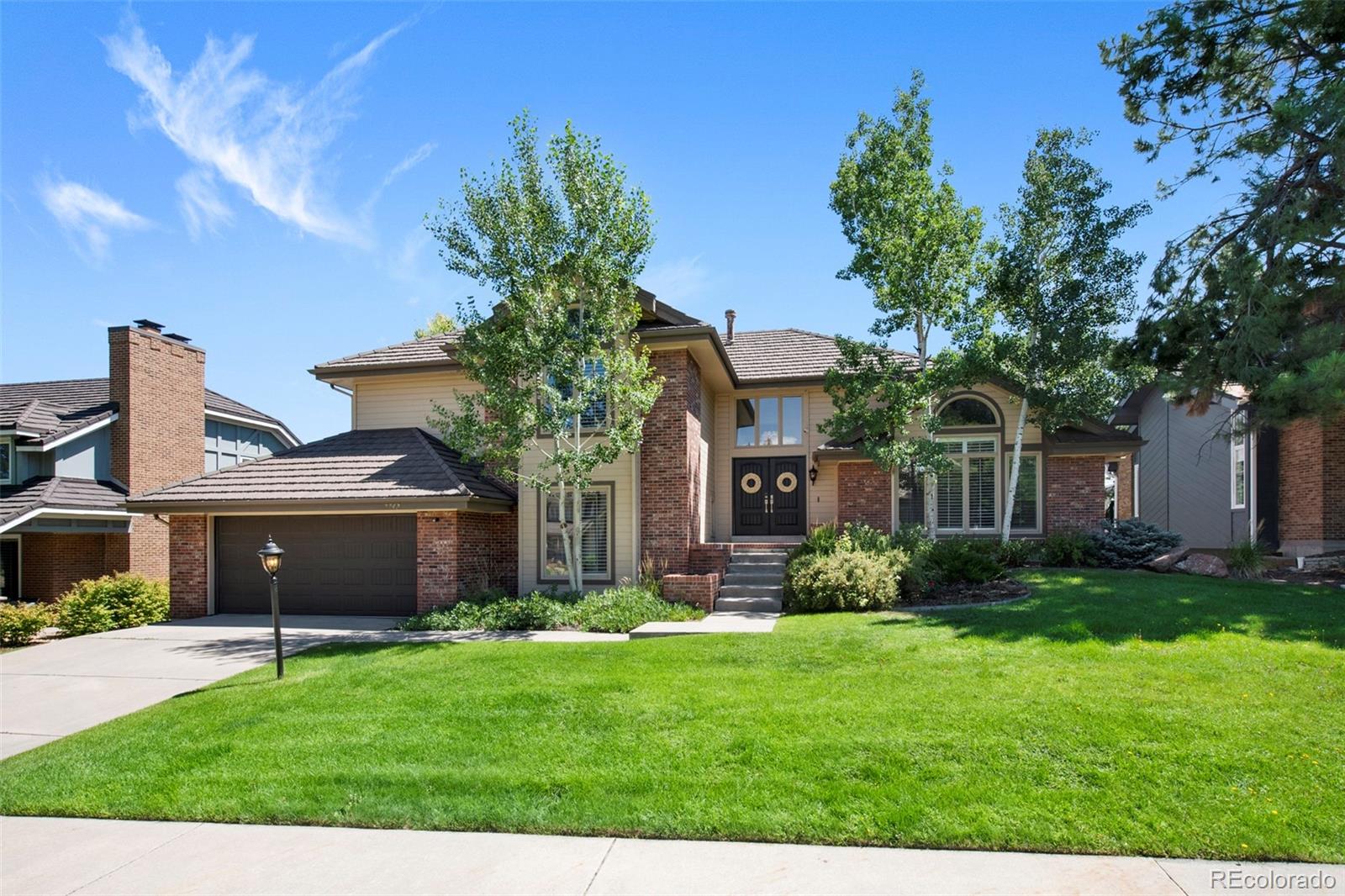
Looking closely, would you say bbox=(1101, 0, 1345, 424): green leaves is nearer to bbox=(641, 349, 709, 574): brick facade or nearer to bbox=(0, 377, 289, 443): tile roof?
bbox=(641, 349, 709, 574): brick facade

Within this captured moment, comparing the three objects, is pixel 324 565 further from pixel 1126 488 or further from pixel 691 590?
pixel 1126 488

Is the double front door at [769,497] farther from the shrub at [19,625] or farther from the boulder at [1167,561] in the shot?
the shrub at [19,625]

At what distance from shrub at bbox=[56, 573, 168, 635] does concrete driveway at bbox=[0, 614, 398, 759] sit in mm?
390

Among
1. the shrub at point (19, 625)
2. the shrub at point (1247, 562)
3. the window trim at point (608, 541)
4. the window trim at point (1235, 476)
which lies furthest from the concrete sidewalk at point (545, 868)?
the window trim at point (1235, 476)

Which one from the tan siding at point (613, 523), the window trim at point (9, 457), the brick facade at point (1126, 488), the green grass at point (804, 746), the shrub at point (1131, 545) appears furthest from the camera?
the brick facade at point (1126, 488)

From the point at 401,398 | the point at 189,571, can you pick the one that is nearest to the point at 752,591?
the point at 401,398

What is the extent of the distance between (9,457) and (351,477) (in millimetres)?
10470

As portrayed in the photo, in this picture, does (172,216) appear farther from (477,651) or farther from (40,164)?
(477,651)

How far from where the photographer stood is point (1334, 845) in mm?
4312

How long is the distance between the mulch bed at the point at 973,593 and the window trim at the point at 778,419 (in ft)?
17.5

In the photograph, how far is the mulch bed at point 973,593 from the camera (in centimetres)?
1164

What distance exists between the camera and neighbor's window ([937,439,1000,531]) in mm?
16453

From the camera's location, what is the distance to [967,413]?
1670 centimetres

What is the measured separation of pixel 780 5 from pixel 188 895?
10.8 metres
